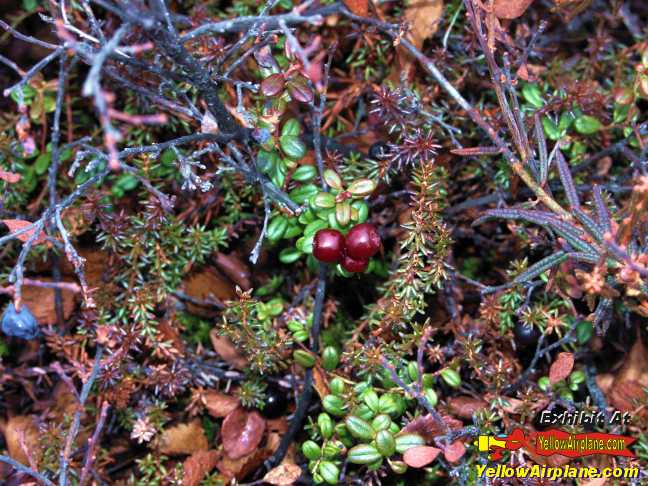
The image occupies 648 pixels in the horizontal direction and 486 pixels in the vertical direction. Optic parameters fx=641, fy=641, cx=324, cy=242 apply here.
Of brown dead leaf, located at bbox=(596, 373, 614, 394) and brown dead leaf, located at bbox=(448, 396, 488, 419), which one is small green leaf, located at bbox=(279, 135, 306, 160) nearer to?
brown dead leaf, located at bbox=(448, 396, 488, 419)

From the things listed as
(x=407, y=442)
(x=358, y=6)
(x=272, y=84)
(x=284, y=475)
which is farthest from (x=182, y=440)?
(x=358, y=6)

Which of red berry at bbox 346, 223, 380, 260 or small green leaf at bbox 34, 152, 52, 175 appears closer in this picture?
red berry at bbox 346, 223, 380, 260

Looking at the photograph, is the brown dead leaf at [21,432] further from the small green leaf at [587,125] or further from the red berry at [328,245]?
the small green leaf at [587,125]

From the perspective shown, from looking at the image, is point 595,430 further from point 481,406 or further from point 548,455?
point 481,406

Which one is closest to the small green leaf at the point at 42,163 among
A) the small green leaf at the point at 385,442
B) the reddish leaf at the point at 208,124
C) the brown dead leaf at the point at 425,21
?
the reddish leaf at the point at 208,124

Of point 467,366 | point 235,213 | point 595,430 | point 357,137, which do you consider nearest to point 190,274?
point 235,213

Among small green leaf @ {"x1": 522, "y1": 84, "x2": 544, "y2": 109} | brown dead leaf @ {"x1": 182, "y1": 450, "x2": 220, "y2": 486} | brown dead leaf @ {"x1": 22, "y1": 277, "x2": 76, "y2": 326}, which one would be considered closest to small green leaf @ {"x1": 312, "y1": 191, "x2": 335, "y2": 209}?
small green leaf @ {"x1": 522, "y1": 84, "x2": 544, "y2": 109}

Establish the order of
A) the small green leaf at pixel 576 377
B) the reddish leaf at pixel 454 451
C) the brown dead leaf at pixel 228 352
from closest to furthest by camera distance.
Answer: the reddish leaf at pixel 454 451 < the small green leaf at pixel 576 377 < the brown dead leaf at pixel 228 352
